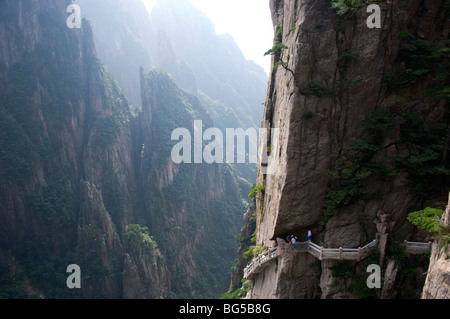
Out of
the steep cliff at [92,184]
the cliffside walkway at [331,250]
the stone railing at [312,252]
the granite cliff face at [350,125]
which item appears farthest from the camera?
the steep cliff at [92,184]

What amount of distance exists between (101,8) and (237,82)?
217 feet

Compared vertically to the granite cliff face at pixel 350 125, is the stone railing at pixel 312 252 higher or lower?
lower

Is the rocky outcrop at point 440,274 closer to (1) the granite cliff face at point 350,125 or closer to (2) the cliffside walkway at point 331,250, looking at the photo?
(2) the cliffside walkway at point 331,250

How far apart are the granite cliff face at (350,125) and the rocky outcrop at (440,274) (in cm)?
489

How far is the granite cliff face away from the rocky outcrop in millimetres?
4885

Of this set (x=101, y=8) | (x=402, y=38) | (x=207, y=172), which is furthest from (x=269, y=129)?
(x=101, y=8)

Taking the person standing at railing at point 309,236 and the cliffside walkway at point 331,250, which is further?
the person standing at railing at point 309,236

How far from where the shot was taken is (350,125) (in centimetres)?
1473

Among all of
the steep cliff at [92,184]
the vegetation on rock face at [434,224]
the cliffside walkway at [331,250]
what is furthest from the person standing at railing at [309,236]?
the steep cliff at [92,184]

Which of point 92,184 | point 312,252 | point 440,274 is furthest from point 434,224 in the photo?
point 92,184

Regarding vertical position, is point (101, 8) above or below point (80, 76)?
above

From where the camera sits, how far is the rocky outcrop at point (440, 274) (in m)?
7.55

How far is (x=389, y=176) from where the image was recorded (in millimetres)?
13719

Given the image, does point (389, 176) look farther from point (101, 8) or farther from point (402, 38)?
point (101, 8)
